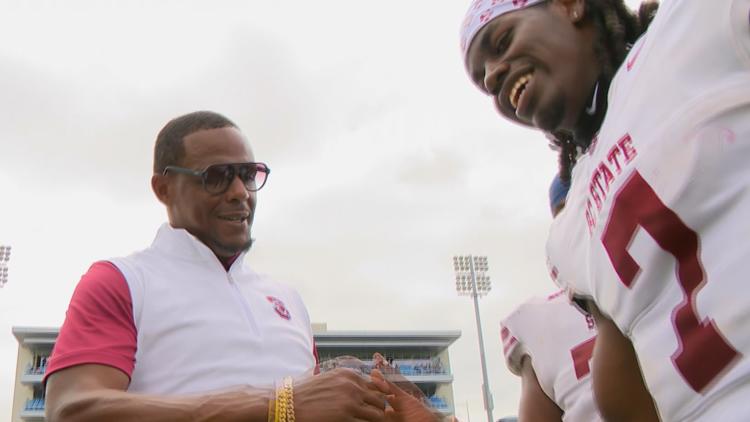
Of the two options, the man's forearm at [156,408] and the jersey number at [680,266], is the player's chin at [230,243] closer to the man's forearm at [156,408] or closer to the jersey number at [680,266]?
the man's forearm at [156,408]

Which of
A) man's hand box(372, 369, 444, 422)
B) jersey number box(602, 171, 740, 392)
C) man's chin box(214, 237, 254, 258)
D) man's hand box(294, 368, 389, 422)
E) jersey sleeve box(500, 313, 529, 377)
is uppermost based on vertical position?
jersey number box(602, 171, 740, 392)

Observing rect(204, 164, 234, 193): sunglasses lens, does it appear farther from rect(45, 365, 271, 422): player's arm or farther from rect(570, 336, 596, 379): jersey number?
rect(570, 336, 596, 379): jersey number

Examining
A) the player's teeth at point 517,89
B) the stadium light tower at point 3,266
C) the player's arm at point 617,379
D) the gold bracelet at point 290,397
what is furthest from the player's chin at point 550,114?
the stadium light tower at point 3,266

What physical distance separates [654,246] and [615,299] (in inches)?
6.3

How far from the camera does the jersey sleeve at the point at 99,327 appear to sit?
176 cm

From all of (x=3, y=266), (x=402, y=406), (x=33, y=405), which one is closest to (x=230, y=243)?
(x=402, y=406)

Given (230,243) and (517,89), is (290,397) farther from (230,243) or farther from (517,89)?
(517,89)

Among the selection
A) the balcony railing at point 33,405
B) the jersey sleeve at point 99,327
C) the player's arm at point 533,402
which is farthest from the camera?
the balcony railing at point 33,405

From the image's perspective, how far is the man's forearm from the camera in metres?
1.60

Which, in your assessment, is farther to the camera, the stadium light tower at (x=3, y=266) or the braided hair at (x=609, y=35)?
the stadium light tower at (x=3, y=266)

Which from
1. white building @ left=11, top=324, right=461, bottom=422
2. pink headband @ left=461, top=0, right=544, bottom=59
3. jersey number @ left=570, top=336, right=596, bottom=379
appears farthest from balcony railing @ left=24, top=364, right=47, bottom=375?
pink headband @ left=461, top=0, right=544, bottom=59

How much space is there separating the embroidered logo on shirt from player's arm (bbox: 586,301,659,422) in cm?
102

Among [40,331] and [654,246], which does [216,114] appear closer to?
[654,246]

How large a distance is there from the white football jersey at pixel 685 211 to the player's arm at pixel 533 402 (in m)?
1.51
